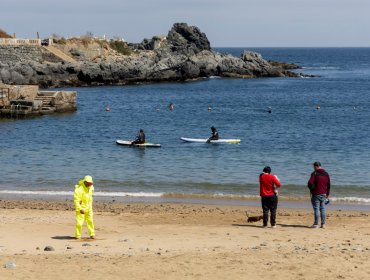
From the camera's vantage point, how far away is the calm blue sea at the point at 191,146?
2966 centimetres

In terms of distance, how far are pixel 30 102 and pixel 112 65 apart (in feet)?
141

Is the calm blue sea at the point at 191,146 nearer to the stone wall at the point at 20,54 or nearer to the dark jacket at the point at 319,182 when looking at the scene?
the dark jacket at the point at 319,182

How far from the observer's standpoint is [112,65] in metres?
102

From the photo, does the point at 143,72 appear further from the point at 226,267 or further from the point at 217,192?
the point at 226,267

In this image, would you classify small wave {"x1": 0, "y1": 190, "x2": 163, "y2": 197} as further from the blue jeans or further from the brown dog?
the blue jeans

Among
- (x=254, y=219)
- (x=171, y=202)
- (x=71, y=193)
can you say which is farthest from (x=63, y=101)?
(x=254, y=219)

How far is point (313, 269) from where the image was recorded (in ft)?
46.0

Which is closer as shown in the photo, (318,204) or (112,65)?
(318,204)

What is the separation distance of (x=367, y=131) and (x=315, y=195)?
3458cm

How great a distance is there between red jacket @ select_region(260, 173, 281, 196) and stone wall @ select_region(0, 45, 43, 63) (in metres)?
84.0

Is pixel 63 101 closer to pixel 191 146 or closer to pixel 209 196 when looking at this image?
pixel 191 146

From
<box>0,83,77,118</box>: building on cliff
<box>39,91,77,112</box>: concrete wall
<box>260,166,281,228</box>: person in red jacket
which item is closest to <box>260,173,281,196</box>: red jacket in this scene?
<box>260,166,281,228</box>: person in red jacket

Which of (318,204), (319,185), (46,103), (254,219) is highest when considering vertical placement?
(319,185)

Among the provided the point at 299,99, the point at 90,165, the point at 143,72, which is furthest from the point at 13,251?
the point at 143,72
